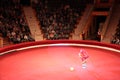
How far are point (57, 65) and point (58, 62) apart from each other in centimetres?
50

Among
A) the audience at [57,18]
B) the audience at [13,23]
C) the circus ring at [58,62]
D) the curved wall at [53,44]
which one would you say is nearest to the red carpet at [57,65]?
the circus ring at [58,62]

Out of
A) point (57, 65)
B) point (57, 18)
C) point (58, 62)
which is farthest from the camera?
point (57, 18)

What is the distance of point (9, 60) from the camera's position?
1173 cm

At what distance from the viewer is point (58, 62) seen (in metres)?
11.4

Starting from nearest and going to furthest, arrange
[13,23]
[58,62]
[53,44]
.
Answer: [58,62] < [53,44] < [13,23]

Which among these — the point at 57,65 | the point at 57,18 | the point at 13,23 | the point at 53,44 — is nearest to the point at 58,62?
the point at 57,65

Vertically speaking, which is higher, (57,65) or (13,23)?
(13,23)

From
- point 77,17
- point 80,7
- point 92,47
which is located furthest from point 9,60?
point 80,7

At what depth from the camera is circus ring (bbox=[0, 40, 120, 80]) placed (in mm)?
9447

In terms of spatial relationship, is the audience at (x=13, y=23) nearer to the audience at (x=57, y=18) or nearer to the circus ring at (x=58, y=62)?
the audience at (x=57, y=18)

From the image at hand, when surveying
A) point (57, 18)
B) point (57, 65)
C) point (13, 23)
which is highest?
point (57, 18)

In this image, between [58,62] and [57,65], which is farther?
[58,62]

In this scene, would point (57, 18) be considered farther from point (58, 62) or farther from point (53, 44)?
point (58, 62)

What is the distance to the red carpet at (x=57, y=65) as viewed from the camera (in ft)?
30.7
